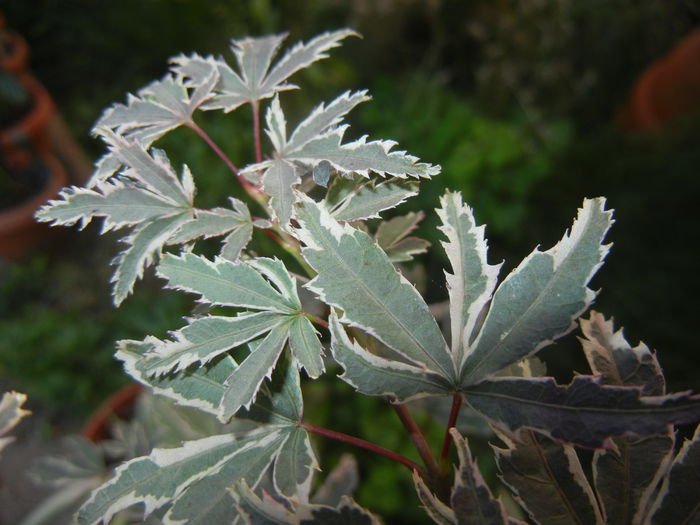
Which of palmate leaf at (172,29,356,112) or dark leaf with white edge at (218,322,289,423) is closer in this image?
dark leaf with white edge at (218,322,289,423)

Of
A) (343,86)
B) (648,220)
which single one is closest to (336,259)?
(648,220)

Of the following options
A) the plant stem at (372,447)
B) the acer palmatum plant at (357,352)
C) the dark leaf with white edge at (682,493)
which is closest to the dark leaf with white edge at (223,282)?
the acer palmatum plant at (357,352)

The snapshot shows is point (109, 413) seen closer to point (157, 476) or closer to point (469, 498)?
point (157, 476)

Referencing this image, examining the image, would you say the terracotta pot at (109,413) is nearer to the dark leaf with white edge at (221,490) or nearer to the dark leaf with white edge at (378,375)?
the dark leaf with white edge at (221,490)

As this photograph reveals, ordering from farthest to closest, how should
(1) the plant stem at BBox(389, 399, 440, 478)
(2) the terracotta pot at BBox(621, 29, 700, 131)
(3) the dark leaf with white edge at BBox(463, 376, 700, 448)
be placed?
(2) the terracotta pot at BBox(621, 29, 700, 131)
(1) the plant stem at BBox(389, 399, 440, 478)
(3) the dark leaf with white edge at BBox(463, 376, 700, 448)

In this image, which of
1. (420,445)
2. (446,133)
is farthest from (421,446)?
(446,133)

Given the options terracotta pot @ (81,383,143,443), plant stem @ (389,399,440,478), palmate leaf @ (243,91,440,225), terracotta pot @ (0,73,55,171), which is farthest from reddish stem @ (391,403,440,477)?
terracotta pot @ (0,73,55,171)

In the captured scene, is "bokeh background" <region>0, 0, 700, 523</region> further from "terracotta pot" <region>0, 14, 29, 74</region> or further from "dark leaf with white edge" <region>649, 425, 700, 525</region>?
"dark leaf with white edge" <region>649, 425, 700, 525</region>
